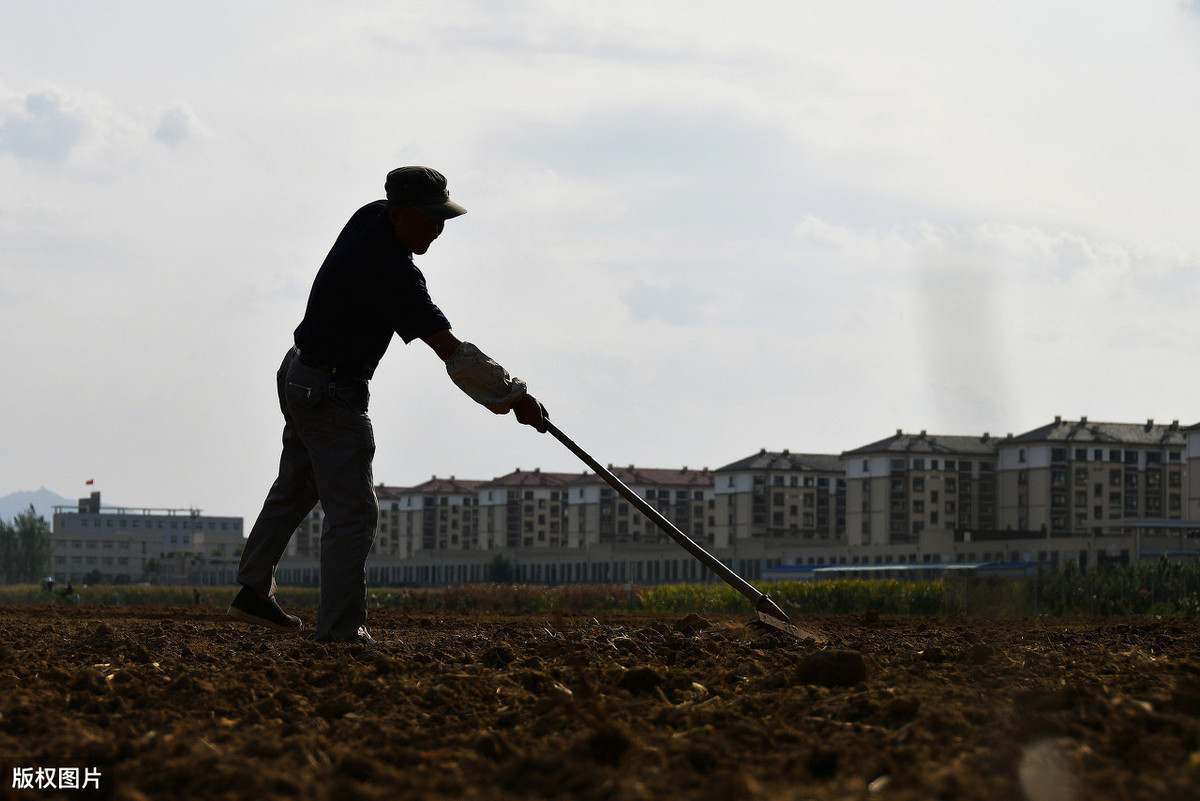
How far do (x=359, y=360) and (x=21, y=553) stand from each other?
13255 cm

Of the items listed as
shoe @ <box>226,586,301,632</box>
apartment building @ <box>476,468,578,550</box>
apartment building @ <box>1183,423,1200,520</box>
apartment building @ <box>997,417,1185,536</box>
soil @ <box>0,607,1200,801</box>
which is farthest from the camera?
apartment building @ <box>476,468,578,550</box>

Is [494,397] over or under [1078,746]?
over

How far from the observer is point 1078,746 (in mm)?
2350

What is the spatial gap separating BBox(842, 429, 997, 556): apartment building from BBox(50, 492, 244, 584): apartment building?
75527mm

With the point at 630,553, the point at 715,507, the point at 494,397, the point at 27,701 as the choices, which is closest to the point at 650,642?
the point at 494,397

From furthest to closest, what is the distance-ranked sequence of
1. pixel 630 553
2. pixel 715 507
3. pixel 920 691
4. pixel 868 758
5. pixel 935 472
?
pixel 715 507, pixel 935 472, pixel 630 553, pixel 920 691, pixel 868 758

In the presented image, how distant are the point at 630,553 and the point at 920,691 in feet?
318

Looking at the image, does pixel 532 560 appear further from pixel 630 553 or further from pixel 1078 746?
pixel 1078 746

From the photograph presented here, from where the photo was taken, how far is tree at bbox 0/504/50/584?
12406cm

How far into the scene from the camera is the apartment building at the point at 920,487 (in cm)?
10869

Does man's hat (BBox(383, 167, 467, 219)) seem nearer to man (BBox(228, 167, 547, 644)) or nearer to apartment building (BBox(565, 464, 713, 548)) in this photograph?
man (BBox(228, 167, 547, 644))

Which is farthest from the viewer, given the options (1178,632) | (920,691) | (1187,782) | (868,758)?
(1178,632)

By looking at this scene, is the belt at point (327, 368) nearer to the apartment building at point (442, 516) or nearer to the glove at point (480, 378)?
the glove at point (480, 378)

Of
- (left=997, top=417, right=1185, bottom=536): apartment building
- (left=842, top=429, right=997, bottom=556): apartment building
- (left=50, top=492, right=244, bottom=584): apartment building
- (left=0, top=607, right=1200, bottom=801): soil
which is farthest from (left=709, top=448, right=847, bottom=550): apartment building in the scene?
(left=0, top=607, right=1200, bottom=801): soil
